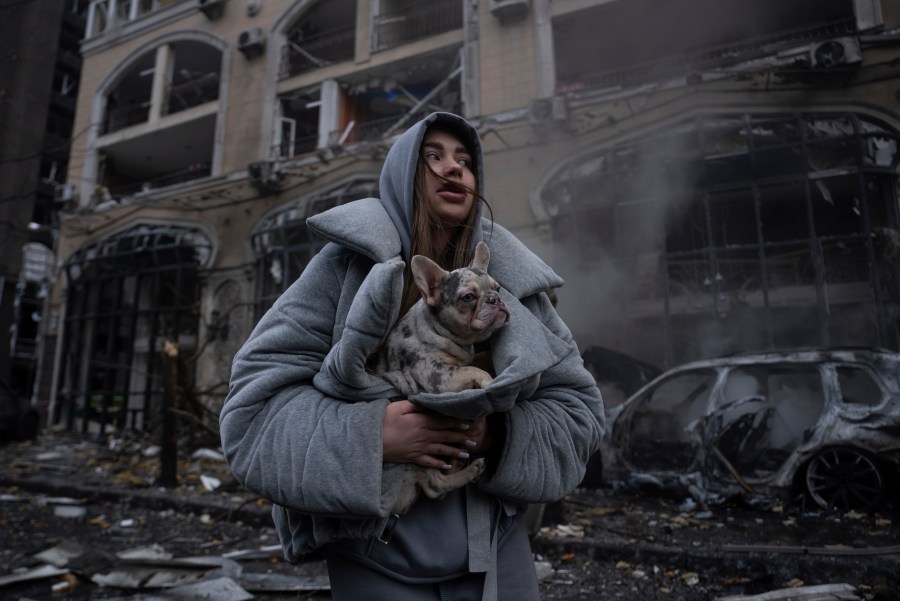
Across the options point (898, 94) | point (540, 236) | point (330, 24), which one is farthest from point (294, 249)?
point (898, 94)

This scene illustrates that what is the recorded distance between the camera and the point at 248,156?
1396 centimetres

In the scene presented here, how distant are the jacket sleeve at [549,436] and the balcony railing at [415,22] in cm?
1289

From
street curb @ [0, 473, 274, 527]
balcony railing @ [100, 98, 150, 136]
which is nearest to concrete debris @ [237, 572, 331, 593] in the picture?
street curb @ [0, 473, 274, 527]

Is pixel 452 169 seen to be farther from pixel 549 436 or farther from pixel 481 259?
pixel 549 436

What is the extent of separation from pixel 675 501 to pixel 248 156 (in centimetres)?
1293

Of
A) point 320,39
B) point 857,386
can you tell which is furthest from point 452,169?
point 320,39

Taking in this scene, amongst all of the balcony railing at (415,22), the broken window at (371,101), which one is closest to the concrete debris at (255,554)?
the broken window at (371,101)

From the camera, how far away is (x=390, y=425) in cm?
122

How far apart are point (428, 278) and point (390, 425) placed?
0.39 m

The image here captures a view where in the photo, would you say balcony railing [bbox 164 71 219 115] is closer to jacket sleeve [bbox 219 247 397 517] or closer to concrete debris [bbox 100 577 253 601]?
concrete debris [bbox 100 577 253 601]

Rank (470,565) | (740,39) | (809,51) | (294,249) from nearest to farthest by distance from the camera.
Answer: (470,565), (809,51), (740,39), (294,249)

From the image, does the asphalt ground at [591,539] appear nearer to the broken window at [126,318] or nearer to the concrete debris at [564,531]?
the concrete debris at [564,531]

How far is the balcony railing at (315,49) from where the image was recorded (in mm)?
14344

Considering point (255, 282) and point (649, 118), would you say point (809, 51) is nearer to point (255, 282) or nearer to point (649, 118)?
point (649, 118)
